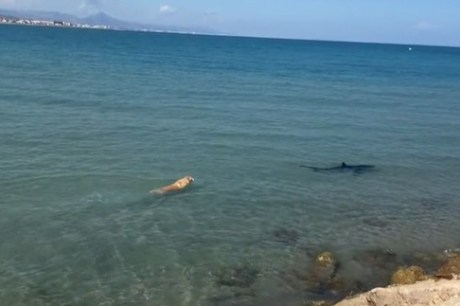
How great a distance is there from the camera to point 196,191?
22891mm

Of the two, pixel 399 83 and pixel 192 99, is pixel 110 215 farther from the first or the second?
pixel 399 83

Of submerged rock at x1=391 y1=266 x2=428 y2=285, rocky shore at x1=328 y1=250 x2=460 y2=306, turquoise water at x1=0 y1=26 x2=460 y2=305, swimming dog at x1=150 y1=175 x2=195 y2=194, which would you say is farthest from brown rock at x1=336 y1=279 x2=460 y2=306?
swimming dog at x1=150 y1=175 x2=195 y2=194

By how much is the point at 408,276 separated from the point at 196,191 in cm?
992

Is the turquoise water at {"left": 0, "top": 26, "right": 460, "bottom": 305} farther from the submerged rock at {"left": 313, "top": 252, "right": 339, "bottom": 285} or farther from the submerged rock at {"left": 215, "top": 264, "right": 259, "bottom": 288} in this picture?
the submerged rock at {"left": 313, "top": 252, "right": 339, "bottom": 285}

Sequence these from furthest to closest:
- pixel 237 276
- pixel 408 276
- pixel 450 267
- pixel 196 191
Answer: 1. pixel 196 191
2. pixel 450 267
3. pixel 237 276
4. pixel 408 276

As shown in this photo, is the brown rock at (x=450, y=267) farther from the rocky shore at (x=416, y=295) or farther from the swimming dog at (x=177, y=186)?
the swimming dog at (x=177, y=186)

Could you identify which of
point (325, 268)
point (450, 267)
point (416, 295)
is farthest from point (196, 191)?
point (416, 295)

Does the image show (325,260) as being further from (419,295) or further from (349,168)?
(349,168)

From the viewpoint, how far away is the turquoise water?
15781mm

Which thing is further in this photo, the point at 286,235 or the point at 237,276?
the point at 286,235

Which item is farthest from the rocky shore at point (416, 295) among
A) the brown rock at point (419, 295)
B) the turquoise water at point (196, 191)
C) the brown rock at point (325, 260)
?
the brown rock at point (325, 260)

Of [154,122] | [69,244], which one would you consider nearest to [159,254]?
[69,244]

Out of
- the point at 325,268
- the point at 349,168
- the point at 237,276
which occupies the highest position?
the point at 349,168

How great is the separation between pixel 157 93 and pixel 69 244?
32.3 meters
